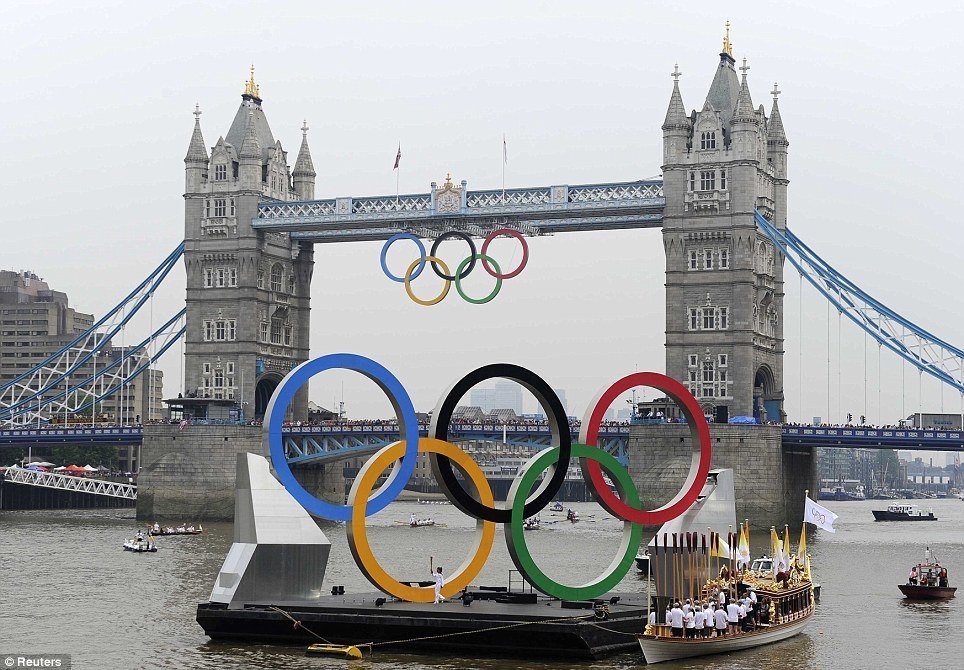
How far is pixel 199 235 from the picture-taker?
132 meters

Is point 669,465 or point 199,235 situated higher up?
point 199,235

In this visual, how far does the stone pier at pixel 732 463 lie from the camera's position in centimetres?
10469

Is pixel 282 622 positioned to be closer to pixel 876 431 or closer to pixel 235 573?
pixel 235 573

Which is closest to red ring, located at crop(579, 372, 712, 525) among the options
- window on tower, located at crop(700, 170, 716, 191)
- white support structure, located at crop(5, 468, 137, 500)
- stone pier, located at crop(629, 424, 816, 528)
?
stone pier, located at crop(629, 424, 816, 528)

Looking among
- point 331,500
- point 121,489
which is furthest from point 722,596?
point 121,489

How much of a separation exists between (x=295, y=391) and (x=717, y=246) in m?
65.8

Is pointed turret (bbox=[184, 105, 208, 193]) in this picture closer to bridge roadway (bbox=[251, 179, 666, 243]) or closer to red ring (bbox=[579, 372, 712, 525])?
bridge roadway (bbox=[251, 179, 666, 243])

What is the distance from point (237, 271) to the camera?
13038cm

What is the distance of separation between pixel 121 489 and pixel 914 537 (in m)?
66.4

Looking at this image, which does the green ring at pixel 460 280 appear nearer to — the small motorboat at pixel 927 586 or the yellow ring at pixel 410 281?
the yellow ring at pixel 410 281

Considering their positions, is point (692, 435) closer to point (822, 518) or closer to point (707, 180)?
point (822, 518)

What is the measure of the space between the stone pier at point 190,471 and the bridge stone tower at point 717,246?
33.3m

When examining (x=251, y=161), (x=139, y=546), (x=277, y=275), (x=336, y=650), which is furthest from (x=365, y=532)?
(x=277, y=275)

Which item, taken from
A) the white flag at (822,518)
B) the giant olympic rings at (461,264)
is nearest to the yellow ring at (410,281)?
the giant olympic rings at (461,264)
